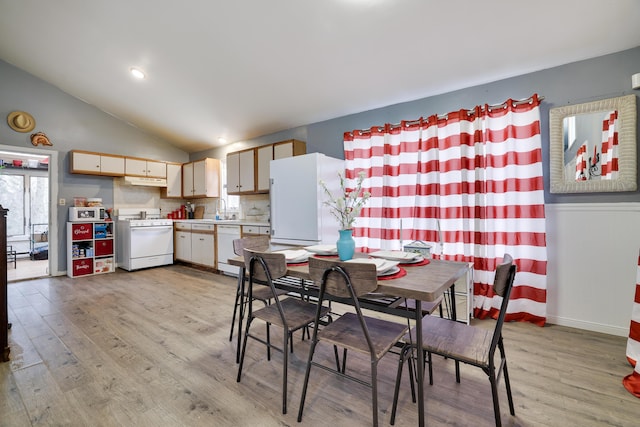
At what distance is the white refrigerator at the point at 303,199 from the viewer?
320 cm

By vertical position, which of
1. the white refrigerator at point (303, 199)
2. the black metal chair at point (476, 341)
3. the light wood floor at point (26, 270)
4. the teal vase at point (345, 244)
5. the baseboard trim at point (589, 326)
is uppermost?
the white refrigerator at point (303, 199)

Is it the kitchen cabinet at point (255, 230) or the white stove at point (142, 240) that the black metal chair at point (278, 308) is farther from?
the white stove at point (142, 240)

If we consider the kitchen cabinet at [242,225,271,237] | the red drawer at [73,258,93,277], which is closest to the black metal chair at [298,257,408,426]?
the kitchen cabinet at [242,225,271,237]

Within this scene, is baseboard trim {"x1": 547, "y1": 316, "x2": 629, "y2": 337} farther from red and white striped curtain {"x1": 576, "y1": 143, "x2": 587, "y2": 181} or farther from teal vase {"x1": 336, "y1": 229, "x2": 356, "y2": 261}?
teal vase {"x1": 336, "y1": 229, "x2": 356, "y2": 261}

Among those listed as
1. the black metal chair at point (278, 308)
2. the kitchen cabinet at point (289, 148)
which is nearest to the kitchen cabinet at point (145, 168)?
the kitchen cabinet at point (289, 148)

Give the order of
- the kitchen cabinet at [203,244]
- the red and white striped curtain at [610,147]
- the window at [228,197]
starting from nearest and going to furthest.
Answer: the red and white striped curtain at [610,147] → the kitchen cabinet at [203,244] → the window at [228,197]

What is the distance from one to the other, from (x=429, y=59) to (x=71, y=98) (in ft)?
18.9

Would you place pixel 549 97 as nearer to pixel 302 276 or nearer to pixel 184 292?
pixel 302 276

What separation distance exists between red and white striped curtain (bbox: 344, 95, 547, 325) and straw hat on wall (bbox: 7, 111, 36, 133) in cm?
524

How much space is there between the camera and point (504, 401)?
62.5 inches

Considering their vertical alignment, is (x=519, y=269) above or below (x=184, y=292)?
above

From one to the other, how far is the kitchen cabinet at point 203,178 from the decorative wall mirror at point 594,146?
506 cm

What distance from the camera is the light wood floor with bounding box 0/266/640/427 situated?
1479 millimetres

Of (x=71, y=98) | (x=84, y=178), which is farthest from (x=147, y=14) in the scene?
(x=84, y=178)
